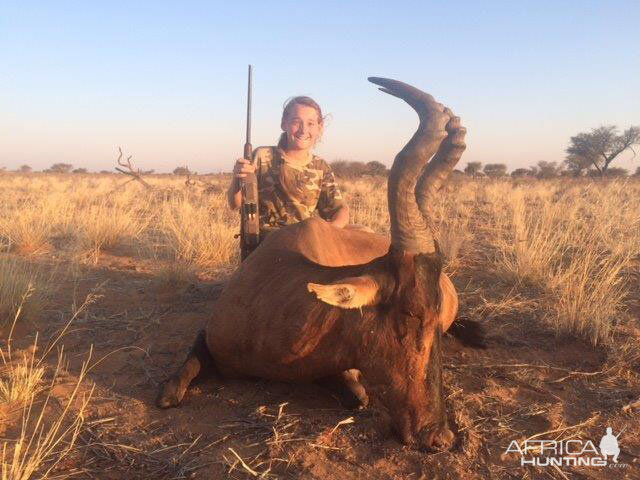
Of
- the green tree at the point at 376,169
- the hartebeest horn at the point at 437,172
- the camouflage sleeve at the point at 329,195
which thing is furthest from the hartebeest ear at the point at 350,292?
the green tree at the point at 376,169

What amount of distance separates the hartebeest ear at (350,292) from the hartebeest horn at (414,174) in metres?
0.27

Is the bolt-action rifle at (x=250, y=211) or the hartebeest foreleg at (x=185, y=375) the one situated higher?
the bolt-action rifle at (x=250, y=211)

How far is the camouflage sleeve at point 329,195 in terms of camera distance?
19.5ft

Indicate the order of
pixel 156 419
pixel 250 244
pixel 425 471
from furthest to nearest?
pixel 250 244
pixel 156 419
pixel 425 471

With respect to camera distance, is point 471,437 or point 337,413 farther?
point 337,413

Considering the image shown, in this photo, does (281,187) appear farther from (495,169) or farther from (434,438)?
(495,169)

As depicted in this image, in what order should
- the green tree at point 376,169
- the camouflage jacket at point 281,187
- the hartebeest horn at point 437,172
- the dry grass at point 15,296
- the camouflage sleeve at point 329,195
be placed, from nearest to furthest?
the hartebeest horn at point 437,172, the dry grass at point 15,296, the camouflage jacket at point 281,187, the camouflage sleeve at point 329,195, the green tree at point 376,169

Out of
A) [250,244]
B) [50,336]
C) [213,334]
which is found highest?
[250,244]

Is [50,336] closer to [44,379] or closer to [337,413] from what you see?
[44,379]

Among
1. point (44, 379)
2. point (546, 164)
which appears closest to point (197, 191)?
point (44, 379)

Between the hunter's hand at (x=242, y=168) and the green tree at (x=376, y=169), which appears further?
the green tree at (x=376, y=169)

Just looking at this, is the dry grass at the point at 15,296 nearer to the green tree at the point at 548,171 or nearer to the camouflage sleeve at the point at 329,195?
the camouflage sleeve at the point at 329,195

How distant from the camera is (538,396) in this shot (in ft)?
11.5

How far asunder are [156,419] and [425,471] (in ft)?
5.29
